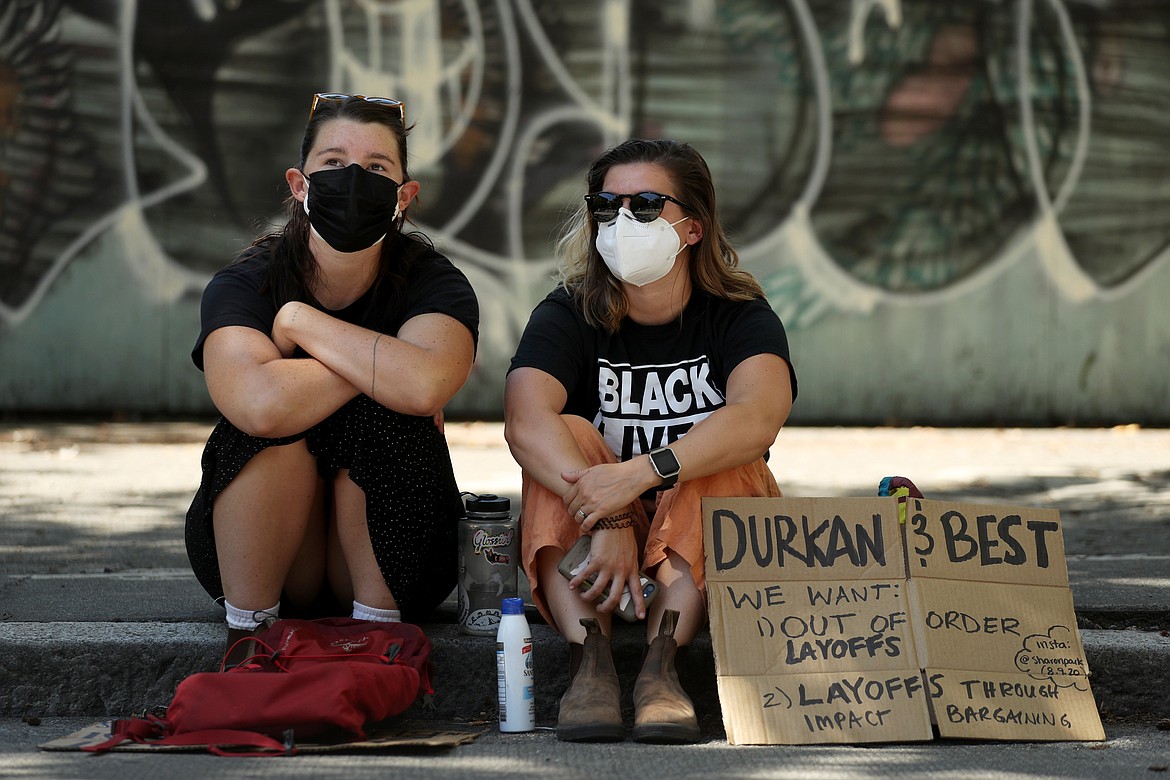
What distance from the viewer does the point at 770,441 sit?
126 inches

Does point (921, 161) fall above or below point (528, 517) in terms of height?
above

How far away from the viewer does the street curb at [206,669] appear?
3.16 metres

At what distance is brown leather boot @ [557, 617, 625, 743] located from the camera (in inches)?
113

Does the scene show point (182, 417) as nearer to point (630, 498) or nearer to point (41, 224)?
point (41, 224)

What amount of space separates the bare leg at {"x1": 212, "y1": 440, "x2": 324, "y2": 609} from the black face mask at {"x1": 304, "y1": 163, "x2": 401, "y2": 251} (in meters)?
0.51

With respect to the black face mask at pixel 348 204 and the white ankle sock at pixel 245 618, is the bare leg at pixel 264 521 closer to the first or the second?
the white ankle sock at pixel 245 618

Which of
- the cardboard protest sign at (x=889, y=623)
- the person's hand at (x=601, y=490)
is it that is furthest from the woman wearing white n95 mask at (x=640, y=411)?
the cardboard protest sign at (x=889, y=623)

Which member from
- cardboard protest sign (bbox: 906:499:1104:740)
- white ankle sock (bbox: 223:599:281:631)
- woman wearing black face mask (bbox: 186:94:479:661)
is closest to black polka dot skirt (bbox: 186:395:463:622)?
woman wearing black face mask (bbox: 186:94:479:661)

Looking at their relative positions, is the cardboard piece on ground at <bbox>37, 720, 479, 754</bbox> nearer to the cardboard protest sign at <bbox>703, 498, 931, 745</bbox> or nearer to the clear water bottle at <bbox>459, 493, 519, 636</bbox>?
the clear water bottle at <bbox>459, 493, 519, 636</bbox>

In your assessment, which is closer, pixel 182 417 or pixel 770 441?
pixel 770 441

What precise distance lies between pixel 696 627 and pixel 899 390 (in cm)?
556

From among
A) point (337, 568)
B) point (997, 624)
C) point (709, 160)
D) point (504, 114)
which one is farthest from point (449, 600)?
point (709, 160)

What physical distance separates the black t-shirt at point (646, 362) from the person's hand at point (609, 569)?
0.32 meters

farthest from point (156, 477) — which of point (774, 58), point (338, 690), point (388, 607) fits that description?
point (774, 58)
